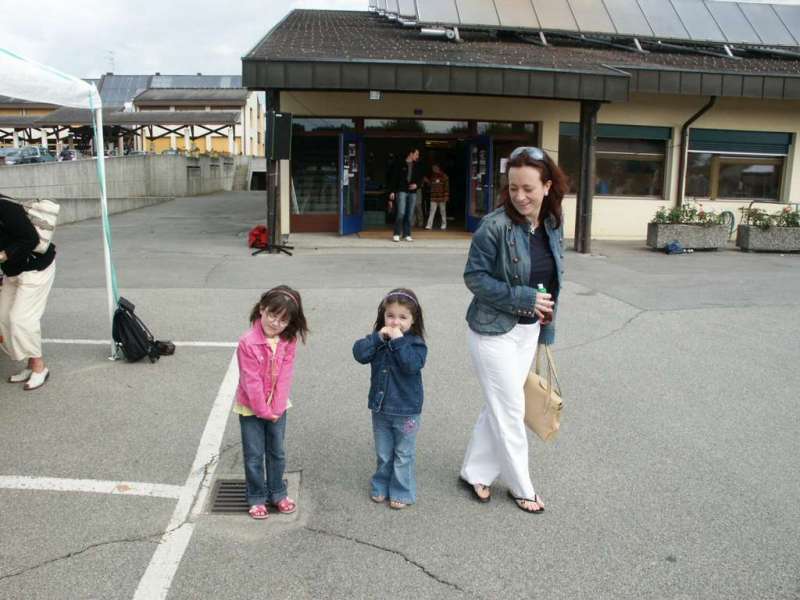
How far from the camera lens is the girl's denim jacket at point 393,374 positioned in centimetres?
349

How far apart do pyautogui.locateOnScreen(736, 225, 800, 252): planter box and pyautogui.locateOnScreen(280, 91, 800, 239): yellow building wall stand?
8.43 ft

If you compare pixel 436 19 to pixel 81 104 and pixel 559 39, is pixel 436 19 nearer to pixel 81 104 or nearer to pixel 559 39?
pixel 559 39

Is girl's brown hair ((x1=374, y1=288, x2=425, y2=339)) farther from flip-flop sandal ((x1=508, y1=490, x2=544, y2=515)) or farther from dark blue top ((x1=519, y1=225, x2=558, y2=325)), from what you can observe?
flip-flop sandal ((x1=508, y1=490, x2=544, y2=515))

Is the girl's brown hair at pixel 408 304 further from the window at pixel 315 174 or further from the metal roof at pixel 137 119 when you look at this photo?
the metal roof at pixel 137 119

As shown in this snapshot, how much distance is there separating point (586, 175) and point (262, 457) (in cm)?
1127

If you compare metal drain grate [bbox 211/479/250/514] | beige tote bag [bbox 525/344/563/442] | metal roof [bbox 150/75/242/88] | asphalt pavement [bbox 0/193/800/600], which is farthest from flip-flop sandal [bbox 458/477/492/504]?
metal roof [bbox 150/75/242/88]

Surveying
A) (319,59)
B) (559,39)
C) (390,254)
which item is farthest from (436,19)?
(390,254)

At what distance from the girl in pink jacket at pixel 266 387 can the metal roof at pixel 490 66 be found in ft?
30.4

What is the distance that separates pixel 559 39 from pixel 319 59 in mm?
7838

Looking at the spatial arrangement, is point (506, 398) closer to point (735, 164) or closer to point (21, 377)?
point (21, 377)

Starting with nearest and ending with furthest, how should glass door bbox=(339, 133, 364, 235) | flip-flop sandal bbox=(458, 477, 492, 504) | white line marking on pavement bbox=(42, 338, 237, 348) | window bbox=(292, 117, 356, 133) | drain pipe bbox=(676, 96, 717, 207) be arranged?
flip-flop sandal bbox=(458, 477, 492, 504)
white line marking on pavement bbox=(42, 338, 237, 348)
window bbox=(292, 117, 356, 133)
glass door bbox=(339, 133, 364, 235)
drain pipe bbox=(676, 96, 717, 207)

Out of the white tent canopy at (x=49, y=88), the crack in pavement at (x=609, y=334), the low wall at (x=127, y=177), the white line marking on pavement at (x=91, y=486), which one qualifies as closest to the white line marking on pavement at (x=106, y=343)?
the white tent canopy at (x=49, y=88)

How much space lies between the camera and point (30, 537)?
11.1 ft

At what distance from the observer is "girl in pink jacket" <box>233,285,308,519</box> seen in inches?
134
